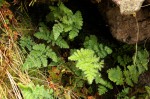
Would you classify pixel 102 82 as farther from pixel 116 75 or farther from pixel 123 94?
pixel 123 94

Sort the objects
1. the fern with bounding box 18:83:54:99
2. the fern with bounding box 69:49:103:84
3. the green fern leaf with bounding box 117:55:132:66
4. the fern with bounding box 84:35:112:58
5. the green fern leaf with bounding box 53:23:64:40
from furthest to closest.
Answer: the green fern leaf with bounding box 117:55:132:66, the fern with bounding box 84:35:112:58, the green fern leaf with bounding box 53:23:64:40, the fern with bounding box 69:49:103:84, the fern with bounding box 18:83:54:99

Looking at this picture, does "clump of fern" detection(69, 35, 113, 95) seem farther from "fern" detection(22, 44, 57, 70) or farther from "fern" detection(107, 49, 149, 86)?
"fern" detection(22, 44, 57, 70)

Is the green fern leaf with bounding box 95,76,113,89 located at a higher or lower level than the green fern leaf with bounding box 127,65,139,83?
lower

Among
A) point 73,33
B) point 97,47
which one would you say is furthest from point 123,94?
point 73,33

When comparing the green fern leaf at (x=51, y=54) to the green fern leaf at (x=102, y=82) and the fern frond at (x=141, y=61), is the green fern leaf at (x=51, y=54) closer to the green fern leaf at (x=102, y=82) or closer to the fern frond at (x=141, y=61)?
the green fern leaf at (x=102, y=82)

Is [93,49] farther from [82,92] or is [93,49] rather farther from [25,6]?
[25,6]

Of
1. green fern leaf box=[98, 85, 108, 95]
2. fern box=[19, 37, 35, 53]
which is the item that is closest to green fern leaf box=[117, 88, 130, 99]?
green fern leaf box=[98, 85, 108, 95]
